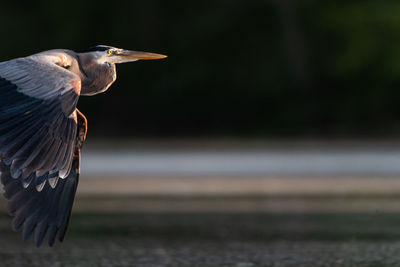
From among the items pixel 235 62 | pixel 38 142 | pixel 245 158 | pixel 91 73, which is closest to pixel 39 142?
pixel 38 142

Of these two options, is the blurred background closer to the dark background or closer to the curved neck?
the dark background

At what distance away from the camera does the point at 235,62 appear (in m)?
29.5

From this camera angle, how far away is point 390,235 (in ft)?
31.9

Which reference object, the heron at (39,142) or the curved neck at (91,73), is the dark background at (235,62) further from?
the heron at (39,142)

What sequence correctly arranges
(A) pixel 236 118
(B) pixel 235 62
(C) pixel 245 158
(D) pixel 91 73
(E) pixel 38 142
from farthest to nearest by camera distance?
(B) pixel 235 62 < (A) pixel 236 118 < (C) pixel 245 158 < (D) pixel 91 73 < (E) pixel 38 142

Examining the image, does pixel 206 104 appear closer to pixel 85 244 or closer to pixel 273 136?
pixel 273 136

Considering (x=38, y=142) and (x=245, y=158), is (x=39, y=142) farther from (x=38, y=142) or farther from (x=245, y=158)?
(x=245, y=158)

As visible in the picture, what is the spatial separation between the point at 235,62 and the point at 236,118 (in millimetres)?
1926

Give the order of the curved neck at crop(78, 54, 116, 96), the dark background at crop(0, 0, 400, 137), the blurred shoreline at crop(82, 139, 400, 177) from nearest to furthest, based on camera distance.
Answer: the curved neck at crop(78, 54, 116, 96)
the blurred shoreline at crop(82, 139, 400, 177)
the dark background at crop(0, 0, 400, 137)

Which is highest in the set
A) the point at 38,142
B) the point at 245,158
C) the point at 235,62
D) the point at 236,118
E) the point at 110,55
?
the point at 235,62

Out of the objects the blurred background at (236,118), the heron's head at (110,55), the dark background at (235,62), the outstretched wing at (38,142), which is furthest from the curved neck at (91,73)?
the dark background at (235,62)

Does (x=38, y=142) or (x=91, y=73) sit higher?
(x=91, y=73)

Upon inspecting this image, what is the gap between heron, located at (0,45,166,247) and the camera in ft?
19.8

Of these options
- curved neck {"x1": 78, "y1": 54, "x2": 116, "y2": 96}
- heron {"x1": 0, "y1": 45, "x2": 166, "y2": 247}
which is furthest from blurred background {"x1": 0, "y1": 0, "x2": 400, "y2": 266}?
heron {"x1": 0, "y1": 45, "x2": 166, "y2": 247}
